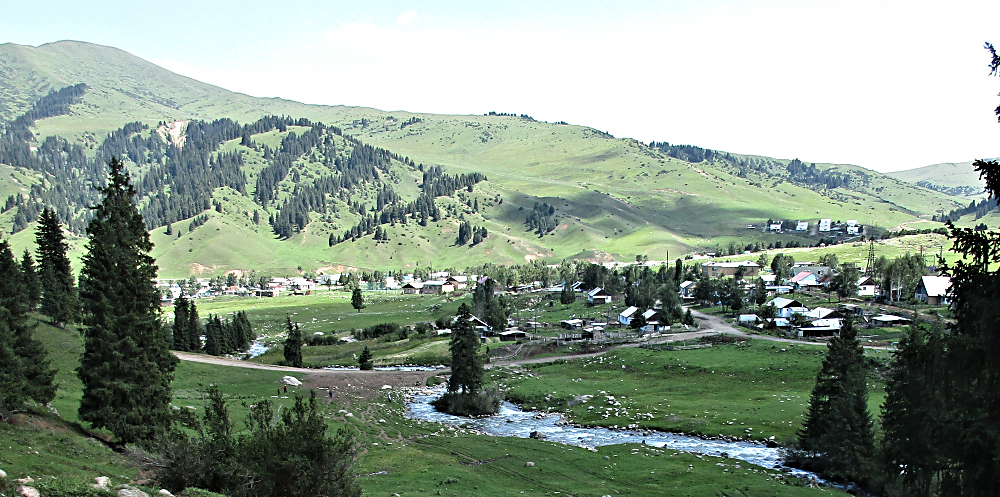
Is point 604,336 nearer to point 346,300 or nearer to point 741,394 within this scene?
point 741,394

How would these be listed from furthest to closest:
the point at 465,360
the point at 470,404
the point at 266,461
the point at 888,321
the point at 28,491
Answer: the point at 888,321 < the point at 465,360 < the point at 470,404 < the point at 266,461 < the point at 28,491

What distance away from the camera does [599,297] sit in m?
150

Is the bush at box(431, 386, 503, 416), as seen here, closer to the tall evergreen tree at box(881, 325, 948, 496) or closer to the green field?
the green field

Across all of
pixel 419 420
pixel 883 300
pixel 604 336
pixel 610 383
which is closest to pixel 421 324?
pixel 604 336

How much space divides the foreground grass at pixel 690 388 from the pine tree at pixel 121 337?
4016 centimetres

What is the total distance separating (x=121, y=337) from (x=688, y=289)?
464 ft

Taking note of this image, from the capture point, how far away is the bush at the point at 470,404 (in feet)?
214

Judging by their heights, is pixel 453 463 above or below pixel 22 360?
below

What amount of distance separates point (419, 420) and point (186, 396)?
21.1m

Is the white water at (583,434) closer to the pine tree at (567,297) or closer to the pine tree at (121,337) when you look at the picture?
the pine tree at (121,337)

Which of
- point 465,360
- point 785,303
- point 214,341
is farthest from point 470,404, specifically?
point 785,303

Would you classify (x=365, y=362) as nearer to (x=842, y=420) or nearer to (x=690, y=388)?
(x=690, y=388)

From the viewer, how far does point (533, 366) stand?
296 ft

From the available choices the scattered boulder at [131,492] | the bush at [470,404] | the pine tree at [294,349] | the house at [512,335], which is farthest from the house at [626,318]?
the scattered boulder at [131,492]
